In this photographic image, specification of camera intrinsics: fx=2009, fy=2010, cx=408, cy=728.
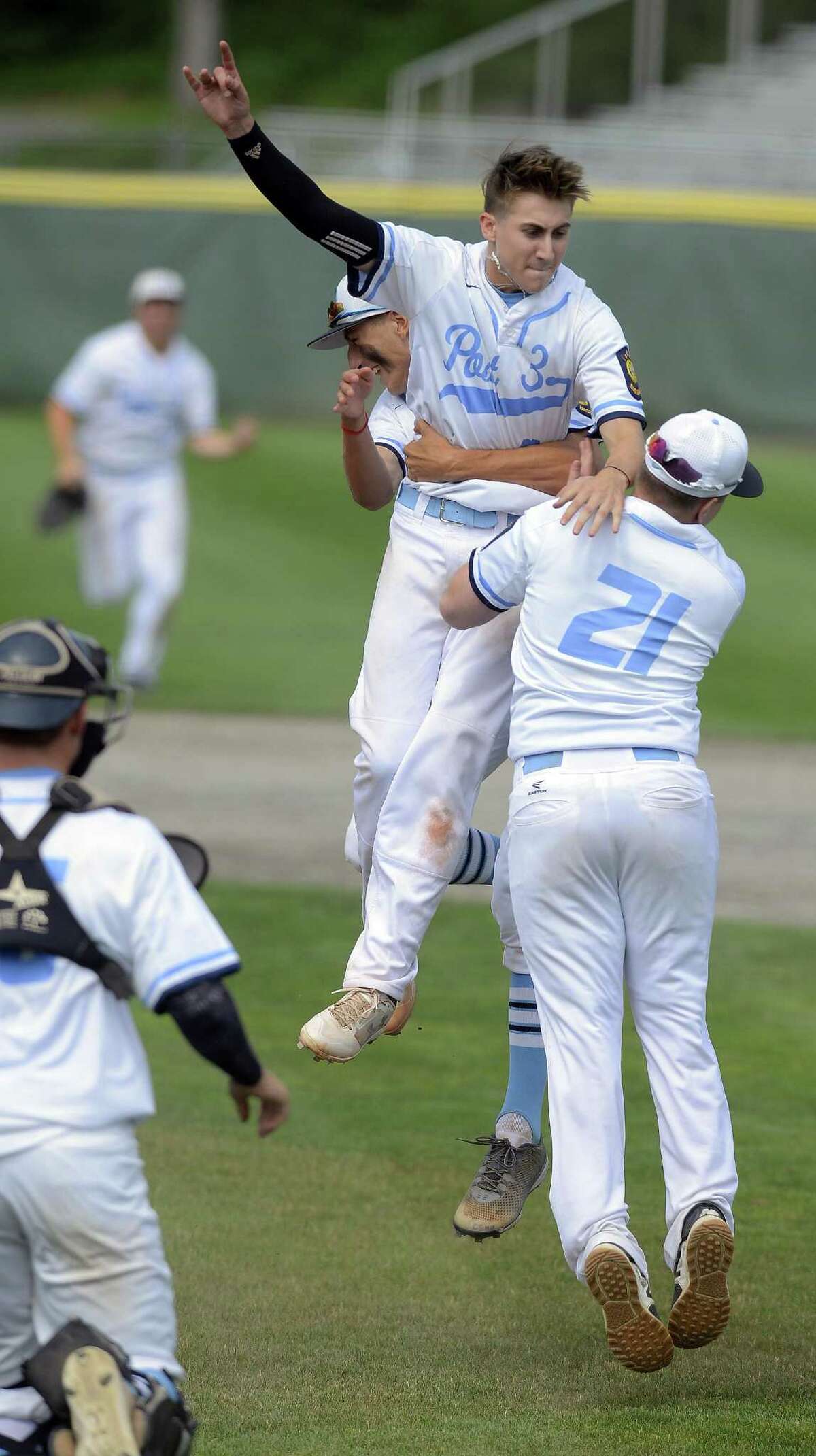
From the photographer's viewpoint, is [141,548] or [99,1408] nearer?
[99,1408]

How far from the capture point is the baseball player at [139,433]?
1509 centimetres

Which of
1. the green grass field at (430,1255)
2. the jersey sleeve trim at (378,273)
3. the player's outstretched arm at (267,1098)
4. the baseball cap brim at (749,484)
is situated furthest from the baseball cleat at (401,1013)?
the jersey sleeve trim at (378,273)

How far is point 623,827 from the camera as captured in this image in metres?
4.93

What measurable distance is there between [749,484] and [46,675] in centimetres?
228

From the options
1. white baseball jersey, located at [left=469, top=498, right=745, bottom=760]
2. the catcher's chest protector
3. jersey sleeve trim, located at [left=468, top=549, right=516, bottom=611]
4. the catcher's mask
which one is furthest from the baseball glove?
the catcher's chest protector

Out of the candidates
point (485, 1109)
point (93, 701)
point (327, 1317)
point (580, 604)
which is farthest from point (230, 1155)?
point (93, 701)

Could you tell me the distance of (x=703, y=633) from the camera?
5141mm

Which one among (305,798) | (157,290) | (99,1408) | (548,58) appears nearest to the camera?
(99,1408)

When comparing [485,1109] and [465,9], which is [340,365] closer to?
[485,1109]

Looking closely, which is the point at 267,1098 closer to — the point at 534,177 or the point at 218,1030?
the point at 218,1030

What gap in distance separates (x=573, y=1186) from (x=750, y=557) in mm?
15729

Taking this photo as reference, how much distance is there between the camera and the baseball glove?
49.9 feet

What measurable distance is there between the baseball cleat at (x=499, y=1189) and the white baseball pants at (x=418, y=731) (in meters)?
0.57

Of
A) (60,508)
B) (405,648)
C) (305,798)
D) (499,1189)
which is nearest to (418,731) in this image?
(405,648)
